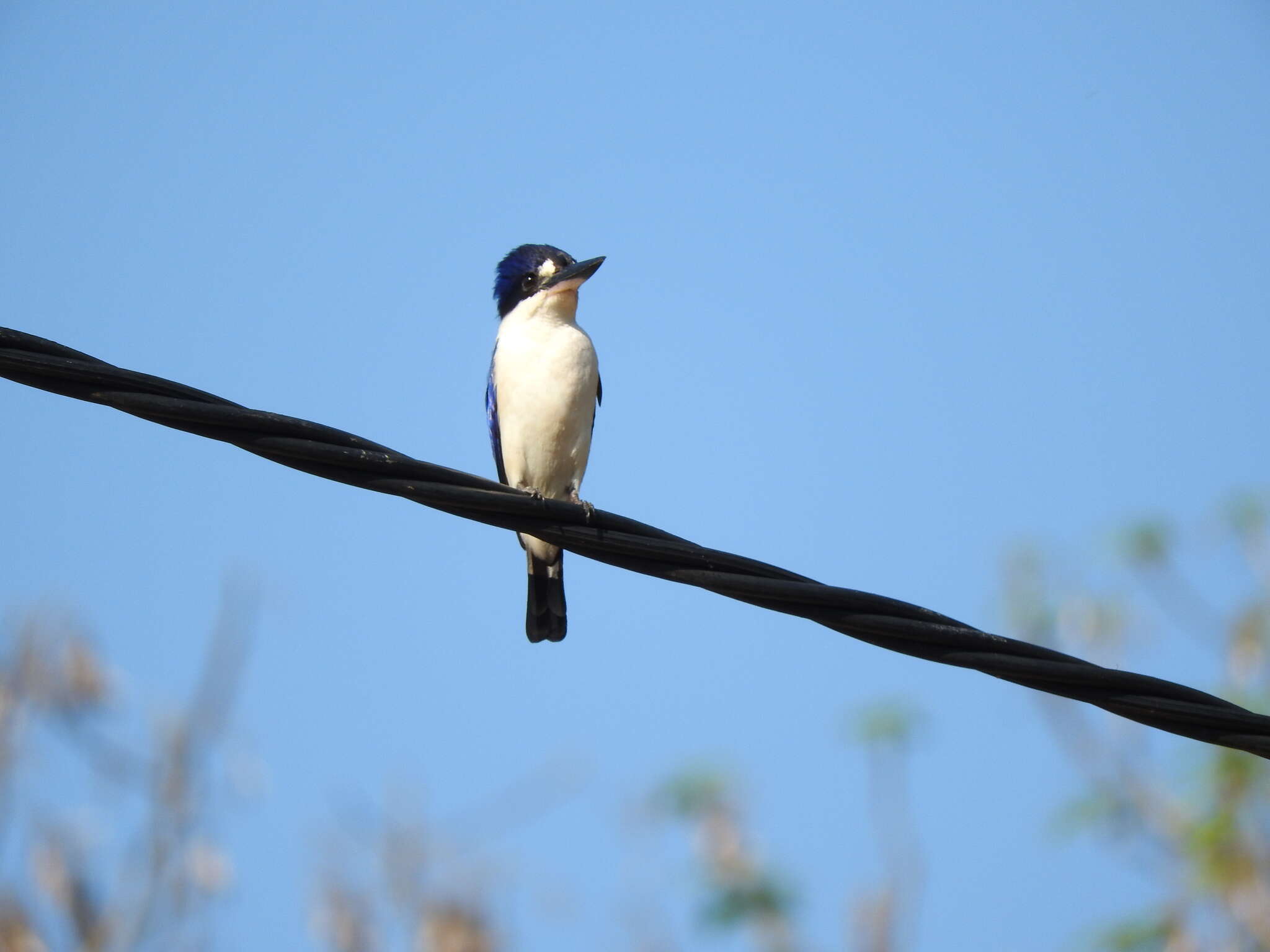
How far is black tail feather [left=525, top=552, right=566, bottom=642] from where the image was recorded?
602cm

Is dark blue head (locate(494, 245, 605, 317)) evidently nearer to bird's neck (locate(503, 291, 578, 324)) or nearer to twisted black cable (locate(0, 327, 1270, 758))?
bird's neck (locate(503, 291, 578, 324))

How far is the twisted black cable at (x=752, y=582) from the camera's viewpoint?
2881 mm

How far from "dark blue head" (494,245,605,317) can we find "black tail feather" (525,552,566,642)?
4.41ft

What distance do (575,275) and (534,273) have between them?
0.38m

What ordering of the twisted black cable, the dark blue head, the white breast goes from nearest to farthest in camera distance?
the twisted black cable → the white breast → the dark blue head

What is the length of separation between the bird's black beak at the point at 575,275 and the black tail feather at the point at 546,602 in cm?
131

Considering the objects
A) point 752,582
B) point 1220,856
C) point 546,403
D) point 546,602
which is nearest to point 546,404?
Result: point 546,403

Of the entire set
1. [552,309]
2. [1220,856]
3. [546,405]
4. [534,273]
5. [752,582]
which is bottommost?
[752,582]

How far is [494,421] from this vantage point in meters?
6.46

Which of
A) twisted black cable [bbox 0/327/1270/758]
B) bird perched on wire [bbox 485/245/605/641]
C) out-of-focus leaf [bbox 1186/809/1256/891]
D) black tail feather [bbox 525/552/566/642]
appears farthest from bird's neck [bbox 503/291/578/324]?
out-of-focus leaf [bbox 1186/809/1256/891]

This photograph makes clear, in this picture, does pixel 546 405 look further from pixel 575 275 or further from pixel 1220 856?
pixel 1220 856

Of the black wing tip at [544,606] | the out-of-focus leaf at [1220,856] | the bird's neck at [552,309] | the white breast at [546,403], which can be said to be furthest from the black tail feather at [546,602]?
the out-of-focus leaf at [1220,856]

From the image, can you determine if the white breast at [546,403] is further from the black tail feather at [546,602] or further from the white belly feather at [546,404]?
the black tail feather at [546,602]

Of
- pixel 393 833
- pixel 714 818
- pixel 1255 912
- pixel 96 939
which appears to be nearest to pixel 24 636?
pixel 96 939
